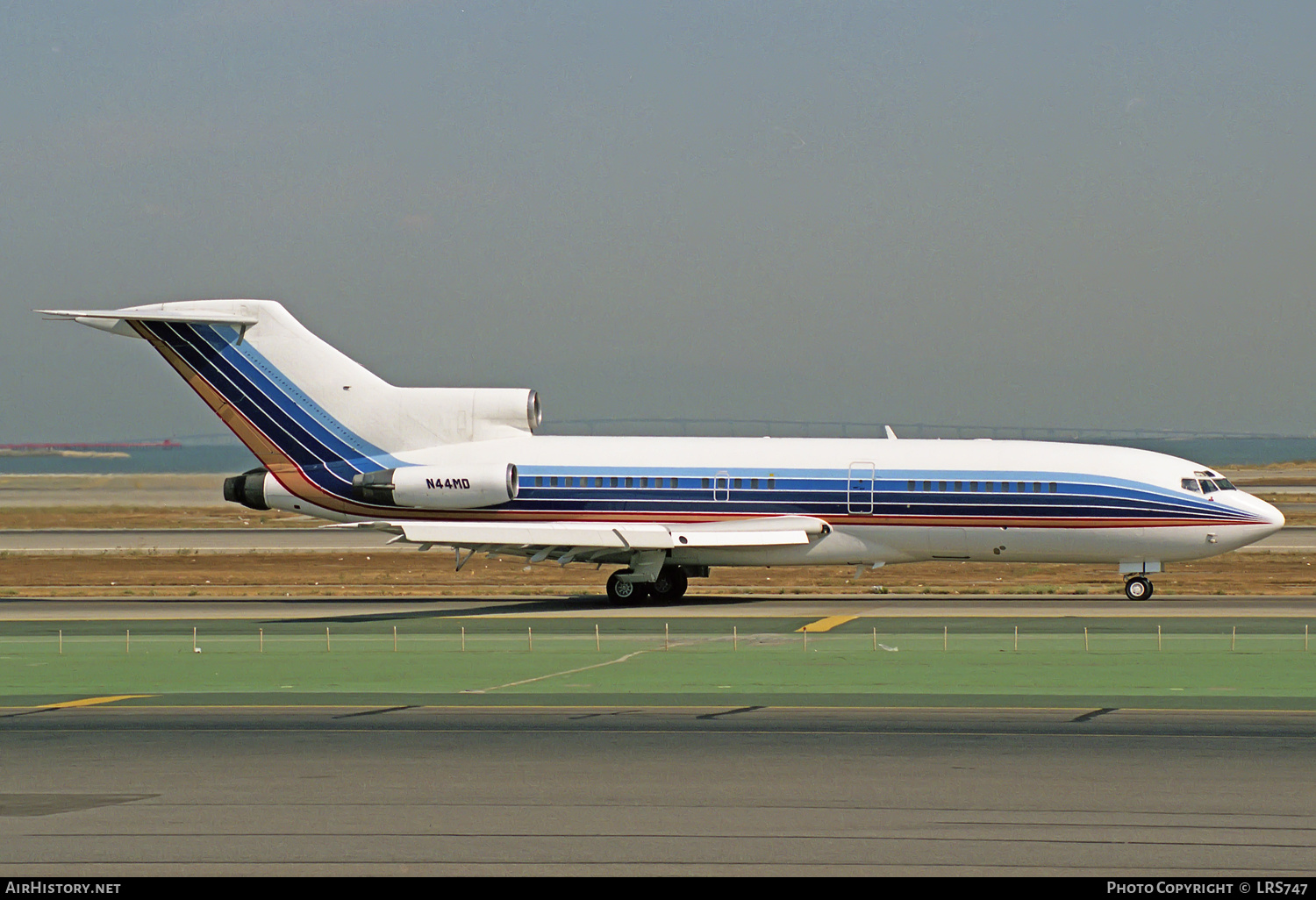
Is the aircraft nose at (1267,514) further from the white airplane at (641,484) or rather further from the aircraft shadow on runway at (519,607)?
the aircraft shadow on runway at (519,607)

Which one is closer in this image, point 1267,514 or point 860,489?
point 1267,514

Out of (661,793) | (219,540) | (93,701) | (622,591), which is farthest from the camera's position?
(219,540)

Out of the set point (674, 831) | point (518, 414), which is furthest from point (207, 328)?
point (674, 831)

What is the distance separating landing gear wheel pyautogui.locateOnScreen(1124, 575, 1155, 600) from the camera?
42812 mm

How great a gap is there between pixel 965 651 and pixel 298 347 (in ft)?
79.0

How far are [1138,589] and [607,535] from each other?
15.0 meters

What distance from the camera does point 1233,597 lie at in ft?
143

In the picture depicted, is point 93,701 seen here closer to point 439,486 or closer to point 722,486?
point 439,486

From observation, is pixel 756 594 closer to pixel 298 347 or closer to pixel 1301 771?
pixel 298 347

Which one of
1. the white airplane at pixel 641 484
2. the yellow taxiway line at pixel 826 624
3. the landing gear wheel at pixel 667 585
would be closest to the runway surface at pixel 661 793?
the yellow taxiway line at pixel 826 624

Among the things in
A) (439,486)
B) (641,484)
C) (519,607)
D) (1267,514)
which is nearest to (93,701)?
(519,607)

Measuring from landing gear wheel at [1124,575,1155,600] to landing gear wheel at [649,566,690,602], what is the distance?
12.9m

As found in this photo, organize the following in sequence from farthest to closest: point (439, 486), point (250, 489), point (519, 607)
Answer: point (250, 489) < point (439, 486) < point (519, 607)

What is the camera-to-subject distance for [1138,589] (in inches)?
1690
